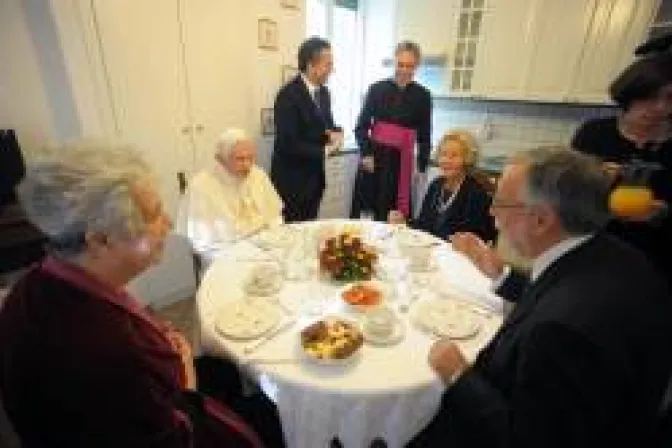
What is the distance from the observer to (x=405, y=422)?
1.05m

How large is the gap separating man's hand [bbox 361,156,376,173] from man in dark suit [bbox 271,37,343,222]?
0.94 feet

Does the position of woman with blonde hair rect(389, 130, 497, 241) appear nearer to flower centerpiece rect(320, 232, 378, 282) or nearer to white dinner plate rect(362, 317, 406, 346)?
flower centerpiece rect(320, 232, 378, 282)

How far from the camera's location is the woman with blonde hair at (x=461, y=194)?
2.04 meters

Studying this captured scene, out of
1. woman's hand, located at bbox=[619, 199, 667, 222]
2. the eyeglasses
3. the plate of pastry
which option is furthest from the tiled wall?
the plate of pastry

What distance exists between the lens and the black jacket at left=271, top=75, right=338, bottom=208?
2.52 meters

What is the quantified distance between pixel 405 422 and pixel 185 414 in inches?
21.8

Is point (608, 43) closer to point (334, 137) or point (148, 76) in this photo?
point (334, 137)

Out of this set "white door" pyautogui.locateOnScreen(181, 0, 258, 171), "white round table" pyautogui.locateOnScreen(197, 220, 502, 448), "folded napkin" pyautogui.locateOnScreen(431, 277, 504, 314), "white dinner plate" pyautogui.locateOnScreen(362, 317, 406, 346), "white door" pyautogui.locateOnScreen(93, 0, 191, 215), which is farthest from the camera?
"white door" pyautogui.locateOnScreen(181, 0, 258, 171)

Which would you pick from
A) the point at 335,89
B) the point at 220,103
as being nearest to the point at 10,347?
the point at 220,103

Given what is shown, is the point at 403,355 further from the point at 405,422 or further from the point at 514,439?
the point at 514,439

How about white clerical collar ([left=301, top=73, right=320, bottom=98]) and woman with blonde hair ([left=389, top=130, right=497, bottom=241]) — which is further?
white clerical collar ([left=301, top=73, right=320, bottom=98])

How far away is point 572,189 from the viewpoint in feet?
2.85

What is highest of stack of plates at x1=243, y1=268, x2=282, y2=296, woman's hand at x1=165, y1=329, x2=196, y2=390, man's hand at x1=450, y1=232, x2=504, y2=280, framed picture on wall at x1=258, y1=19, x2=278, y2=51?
framed picture on wall at x1=258, y1=19, x2=278, y2=51

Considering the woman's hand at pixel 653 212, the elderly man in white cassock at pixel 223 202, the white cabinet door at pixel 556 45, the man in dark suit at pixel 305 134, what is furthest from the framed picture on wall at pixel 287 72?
the woman's hand at pixel 653 212
